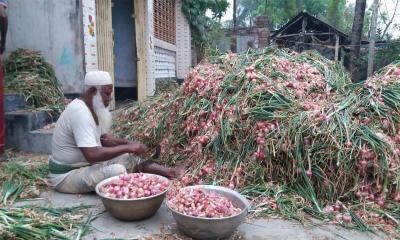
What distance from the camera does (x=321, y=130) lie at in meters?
3.57

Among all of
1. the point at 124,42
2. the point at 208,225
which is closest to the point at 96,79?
the point at 208,225

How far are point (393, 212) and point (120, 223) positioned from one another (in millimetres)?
2339

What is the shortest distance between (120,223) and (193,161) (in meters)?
Result: 1.33

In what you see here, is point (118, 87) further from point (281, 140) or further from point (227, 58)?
point (281, 140)

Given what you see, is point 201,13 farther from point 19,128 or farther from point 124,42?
point 19,128

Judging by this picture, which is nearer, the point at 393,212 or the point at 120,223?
the point at 120,223

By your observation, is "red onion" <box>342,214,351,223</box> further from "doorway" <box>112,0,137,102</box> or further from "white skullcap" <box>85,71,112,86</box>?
"doorway" <box>112,0,137,102</box>

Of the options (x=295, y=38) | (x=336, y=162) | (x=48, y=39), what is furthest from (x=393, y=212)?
(x=295, y=38)

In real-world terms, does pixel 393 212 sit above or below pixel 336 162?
below

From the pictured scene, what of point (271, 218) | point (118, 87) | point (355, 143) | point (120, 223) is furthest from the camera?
point (118, 87)

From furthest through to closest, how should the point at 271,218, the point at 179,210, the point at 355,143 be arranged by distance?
1. the point at 355,143
2. the point at 271,218
3. the point at 179,210

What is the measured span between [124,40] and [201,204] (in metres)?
7.42

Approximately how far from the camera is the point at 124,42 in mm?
9445

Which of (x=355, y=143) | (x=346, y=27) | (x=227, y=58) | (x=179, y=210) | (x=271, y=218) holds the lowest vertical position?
(x=271, y=218)
